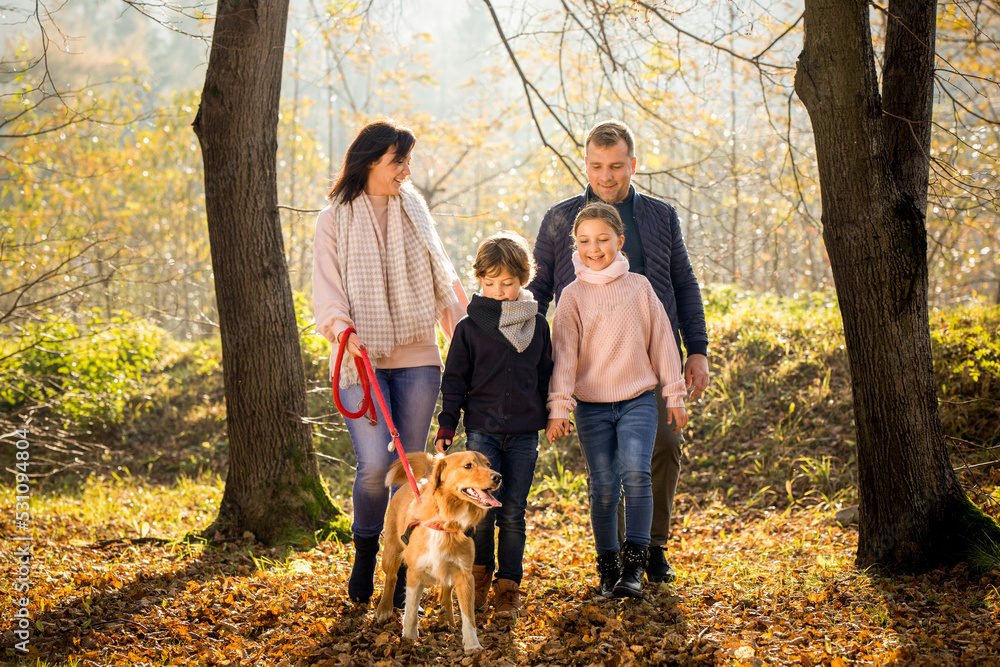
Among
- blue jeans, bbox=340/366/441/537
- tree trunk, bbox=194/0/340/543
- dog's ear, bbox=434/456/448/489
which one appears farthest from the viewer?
tree trunk, bbox=194/0/340/543

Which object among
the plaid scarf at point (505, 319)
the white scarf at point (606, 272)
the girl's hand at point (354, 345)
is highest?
the white scarf at point (606, 272)

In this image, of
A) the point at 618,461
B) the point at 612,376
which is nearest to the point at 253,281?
the point at 612,376

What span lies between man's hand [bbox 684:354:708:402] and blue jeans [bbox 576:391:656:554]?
442 millimetres

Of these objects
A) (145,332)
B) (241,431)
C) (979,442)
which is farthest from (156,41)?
(979,442)

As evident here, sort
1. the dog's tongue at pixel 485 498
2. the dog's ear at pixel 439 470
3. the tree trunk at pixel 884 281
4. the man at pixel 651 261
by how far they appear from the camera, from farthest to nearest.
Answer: the man at pixel 651 261 → the tree trunk at pixel 884 281 → the dog's ear at pixel 439 470 → the dog's tongue at pixel 485 498

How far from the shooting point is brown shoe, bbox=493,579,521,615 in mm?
3562

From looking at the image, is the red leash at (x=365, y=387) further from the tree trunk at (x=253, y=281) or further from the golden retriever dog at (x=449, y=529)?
the tree trunk at (x=253, y=281)

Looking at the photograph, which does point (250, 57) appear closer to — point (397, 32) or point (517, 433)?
point (397, 32)

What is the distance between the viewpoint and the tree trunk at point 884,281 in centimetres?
374

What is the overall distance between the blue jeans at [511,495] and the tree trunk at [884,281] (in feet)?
6.25

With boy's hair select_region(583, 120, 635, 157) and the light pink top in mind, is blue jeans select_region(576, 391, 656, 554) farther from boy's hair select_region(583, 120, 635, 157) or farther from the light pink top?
boy's hair select_region(583, 120, 635, 157)

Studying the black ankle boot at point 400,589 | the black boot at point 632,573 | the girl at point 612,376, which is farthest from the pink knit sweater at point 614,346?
the black ankle boot at point 400,589

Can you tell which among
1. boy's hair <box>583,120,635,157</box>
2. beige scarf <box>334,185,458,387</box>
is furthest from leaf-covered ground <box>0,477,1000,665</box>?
boy's hair <box>583,120,635,157</box>

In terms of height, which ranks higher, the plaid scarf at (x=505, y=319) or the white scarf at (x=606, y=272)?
the white scarf at (x=606, y=272)
